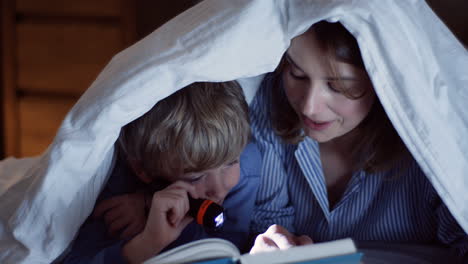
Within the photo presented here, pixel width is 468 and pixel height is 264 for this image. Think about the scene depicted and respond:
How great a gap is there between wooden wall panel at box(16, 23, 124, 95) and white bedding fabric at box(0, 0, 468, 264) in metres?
1.35

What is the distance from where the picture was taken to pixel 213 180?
0.92 m

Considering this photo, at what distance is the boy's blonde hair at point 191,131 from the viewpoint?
881mm

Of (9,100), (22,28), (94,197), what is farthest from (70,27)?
(94,197)

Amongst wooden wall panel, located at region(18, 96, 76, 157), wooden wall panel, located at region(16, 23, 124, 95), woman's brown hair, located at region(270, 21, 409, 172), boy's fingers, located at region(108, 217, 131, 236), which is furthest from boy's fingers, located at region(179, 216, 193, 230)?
wooden wall panel, located at region(18, 96, 76, 157)

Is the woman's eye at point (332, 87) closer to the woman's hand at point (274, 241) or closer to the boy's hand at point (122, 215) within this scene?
the woman's hand at point (274, 241)

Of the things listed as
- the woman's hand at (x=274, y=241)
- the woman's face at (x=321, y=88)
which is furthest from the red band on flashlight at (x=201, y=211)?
the woman's face at (x=321, y=88)

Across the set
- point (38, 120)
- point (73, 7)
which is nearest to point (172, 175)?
point (73, 7)

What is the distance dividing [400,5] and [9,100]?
1933 mm

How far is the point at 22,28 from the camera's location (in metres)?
2.17

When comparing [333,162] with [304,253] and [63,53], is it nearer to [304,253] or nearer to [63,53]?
[304,253]

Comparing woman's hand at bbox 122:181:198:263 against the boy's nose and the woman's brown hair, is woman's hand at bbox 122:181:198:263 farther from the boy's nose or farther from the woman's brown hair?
the woman's brown hair

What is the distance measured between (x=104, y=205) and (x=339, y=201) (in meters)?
0.42

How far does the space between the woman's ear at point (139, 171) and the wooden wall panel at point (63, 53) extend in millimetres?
1183

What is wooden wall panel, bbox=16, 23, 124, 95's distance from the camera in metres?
2.08
